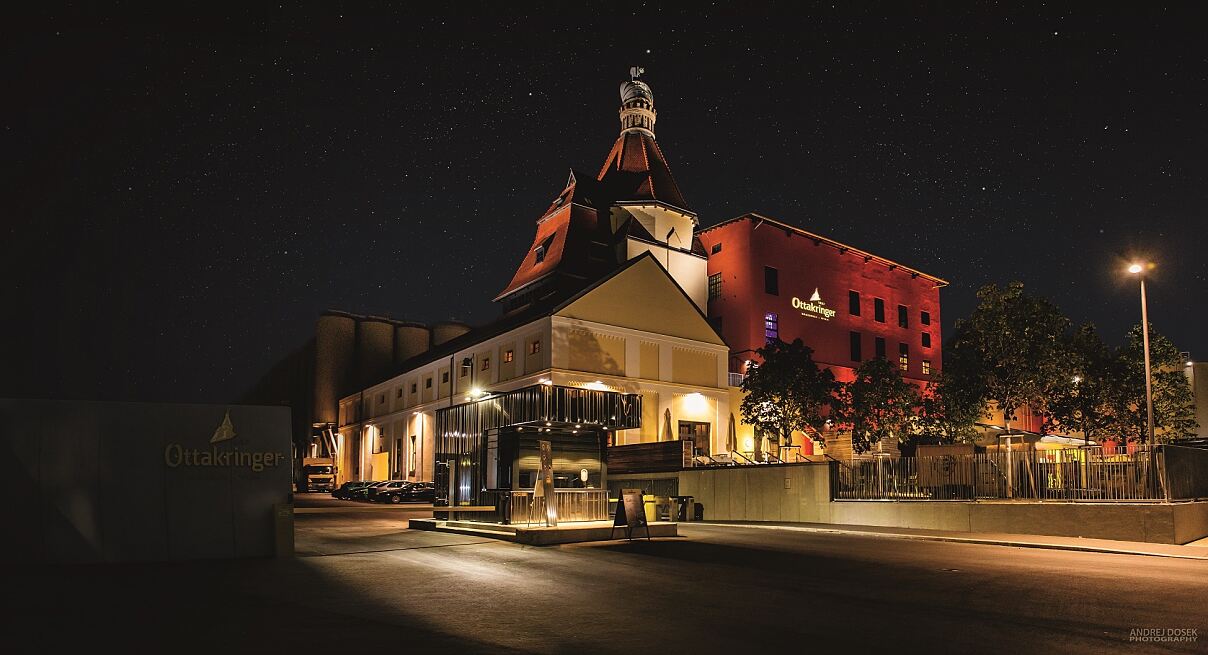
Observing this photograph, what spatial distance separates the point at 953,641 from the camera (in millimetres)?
9156

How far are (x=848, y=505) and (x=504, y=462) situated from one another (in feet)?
38.6

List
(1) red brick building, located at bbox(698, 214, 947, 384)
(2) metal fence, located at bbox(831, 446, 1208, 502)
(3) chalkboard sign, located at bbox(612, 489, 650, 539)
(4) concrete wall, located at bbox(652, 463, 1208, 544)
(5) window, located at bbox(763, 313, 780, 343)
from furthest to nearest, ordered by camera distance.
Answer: (1) red brick building, located at bbox(698, 214, 947, 384) < (5) window, located at bbox(763, 313, 780, 343) < (2) metal fence, located at bbox(831, 446, 1208, 502) < (3) chalkboard sign, located at bbox(612, 489, 650, 539) < (4) concrete wall, located at bbox(652, 463, 1208, 544)

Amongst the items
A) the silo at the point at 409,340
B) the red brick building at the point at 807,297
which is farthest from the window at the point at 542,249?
the silo at the point at 409,340

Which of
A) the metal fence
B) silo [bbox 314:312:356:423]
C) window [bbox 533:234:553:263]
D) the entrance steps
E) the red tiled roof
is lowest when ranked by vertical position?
the entrance steps

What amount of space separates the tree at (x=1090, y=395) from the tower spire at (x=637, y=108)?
122 ft

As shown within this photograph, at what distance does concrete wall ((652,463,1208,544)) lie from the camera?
71.5ft

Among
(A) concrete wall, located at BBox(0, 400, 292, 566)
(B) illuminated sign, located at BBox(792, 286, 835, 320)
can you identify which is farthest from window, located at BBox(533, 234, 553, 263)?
(A) concrete wall, located at BBox(0, 400, 292, 566)

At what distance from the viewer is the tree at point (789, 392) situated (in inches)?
1827

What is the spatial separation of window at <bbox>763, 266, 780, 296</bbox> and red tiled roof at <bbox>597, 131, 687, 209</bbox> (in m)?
8.34

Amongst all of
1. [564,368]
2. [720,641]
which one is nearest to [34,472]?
[720,641]

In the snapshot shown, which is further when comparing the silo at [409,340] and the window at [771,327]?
the silo at [409,340]

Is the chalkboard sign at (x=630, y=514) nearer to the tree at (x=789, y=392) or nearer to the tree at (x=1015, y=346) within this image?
the tree at (x=1015, y=346)

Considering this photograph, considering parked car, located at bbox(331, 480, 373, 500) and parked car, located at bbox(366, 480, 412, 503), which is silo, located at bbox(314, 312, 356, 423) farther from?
parked car, located at bbox(366, 480, 412, 503)

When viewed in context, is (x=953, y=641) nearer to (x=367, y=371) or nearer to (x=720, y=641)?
(x=720, y=641)
